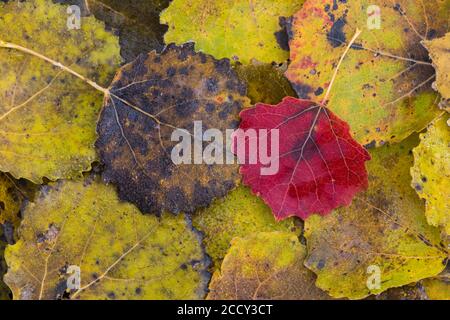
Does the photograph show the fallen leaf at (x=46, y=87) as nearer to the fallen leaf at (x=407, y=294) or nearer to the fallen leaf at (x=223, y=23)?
the fallen leaf at (x=223, y=23)

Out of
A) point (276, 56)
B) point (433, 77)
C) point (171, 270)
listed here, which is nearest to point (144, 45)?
point (276, 56)

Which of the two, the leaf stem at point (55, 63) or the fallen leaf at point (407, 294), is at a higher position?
the leaf stem at point (55, 63)

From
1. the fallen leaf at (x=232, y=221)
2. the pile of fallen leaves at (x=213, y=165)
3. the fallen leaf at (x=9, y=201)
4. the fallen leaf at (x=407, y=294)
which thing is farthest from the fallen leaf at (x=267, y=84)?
the fallen leaf at (x=9, y=201)

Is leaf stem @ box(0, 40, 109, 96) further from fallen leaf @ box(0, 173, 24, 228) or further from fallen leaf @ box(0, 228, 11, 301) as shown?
fallen leaf @ box(0, 228, 11, 301)

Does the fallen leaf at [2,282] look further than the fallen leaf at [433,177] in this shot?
Yes

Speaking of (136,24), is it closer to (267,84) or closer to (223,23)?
(223,23)

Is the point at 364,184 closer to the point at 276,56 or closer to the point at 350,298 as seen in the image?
the point at 350,298

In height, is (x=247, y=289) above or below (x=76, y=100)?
below
